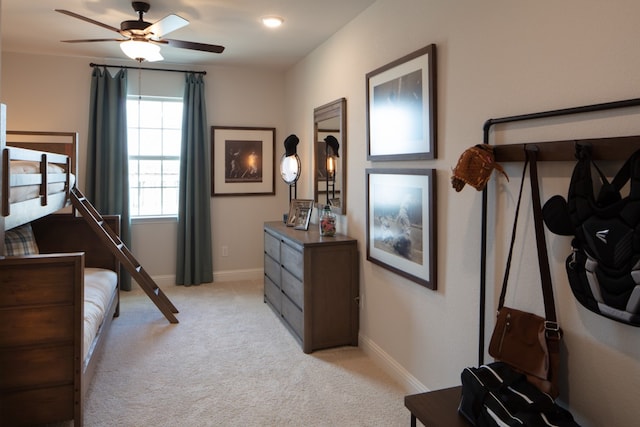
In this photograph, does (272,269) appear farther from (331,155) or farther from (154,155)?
(154,155)

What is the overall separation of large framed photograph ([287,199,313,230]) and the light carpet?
891 millimetres

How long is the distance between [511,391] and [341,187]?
241 cm

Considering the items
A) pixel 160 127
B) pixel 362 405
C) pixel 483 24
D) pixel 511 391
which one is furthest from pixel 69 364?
pixel 160 127

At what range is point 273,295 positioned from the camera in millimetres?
4359

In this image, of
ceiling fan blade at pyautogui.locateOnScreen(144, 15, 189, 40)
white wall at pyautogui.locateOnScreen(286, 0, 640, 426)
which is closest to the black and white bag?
white wall at pyautogui.locateOnScreen(286, 0, 640, 426)

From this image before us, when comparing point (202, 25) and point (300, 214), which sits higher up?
point (202, 25)

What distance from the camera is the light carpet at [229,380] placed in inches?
101

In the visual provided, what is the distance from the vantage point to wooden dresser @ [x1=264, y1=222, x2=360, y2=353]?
343 cm

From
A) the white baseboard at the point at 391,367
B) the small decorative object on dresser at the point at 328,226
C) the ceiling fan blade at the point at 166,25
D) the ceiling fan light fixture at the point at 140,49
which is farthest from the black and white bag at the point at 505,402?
the ceiling fan light fixture at the point at 140,49

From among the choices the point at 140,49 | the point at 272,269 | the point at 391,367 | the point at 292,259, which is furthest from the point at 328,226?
the point at 140,49

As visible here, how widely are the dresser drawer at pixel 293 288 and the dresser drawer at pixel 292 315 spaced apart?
6cm

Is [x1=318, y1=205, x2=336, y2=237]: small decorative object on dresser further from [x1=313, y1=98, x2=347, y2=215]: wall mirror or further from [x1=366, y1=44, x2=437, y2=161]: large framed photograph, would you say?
[x1=366, y1=44, x2=437, y2=161]: large framed photograph

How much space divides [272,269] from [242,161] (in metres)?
1.79

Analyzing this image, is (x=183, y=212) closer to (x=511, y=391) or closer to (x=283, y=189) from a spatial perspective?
(x=283, y=189)
